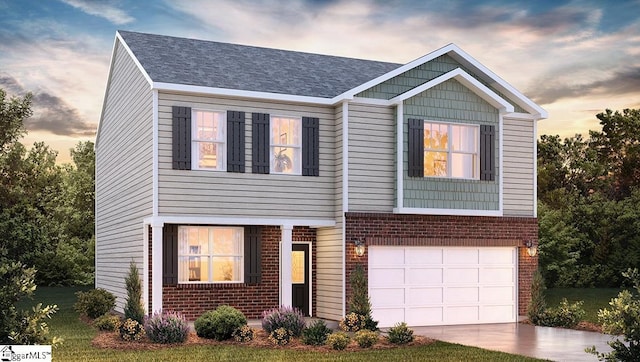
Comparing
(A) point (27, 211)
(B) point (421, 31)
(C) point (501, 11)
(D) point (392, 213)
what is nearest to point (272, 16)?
(B) point (421, 31)

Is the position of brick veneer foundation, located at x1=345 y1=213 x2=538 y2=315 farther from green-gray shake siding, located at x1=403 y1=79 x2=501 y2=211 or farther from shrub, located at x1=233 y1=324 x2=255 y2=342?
shrub, located at x1=233 y1=324 x2=255 y2=342

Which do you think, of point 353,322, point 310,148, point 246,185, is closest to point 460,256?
point 353,322

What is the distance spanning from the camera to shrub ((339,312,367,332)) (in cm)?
1816

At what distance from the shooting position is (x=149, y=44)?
2205 centimetres

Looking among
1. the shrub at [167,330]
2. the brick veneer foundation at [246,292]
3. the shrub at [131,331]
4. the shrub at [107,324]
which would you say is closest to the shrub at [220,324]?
the shrub at [167,330]

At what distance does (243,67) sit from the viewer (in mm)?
21641

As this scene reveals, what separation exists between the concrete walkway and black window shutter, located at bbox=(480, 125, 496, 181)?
383cm

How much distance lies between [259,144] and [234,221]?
196 centimetres

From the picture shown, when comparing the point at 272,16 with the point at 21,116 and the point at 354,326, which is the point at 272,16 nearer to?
the point at 354,326

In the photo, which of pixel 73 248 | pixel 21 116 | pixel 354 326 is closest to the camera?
pixel 354 326

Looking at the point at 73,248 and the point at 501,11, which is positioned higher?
the point at 501,11

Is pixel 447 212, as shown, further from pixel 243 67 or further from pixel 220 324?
pixel 220 324

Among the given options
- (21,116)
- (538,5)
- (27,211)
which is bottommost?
(27,211)

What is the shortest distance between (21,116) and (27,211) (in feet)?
15.2
